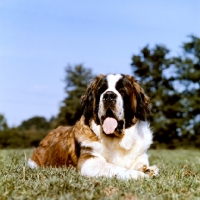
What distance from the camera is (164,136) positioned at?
42.2m

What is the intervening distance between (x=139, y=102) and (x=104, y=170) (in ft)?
4.49

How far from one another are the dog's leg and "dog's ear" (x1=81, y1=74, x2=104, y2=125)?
66 cm

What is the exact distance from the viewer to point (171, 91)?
45.1 m

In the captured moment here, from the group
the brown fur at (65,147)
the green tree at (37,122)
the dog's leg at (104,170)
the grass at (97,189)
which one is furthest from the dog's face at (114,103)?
the green tree at (37,122)

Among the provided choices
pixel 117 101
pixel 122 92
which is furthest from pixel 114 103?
pixel 122 92

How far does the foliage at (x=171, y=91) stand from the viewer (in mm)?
42156

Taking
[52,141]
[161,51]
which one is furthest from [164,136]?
[52,141]

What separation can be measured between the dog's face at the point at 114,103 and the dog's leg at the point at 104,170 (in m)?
0.44

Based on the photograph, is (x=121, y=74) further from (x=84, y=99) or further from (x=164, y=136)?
(x=164, y=136)

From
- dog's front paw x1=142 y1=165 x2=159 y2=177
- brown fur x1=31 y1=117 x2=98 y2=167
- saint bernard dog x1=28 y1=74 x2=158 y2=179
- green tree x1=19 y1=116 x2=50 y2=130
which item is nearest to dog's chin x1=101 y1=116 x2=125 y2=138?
saint bernard dog x1=28 y1=74 x2=158 y2=179

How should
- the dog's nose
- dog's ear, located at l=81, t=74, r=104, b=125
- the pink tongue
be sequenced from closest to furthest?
the dog's nose
the pink tongue
dog's ear, located at l=81, t=74, r=104, b=125

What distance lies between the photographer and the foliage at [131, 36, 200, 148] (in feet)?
138

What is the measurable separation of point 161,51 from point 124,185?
142ft

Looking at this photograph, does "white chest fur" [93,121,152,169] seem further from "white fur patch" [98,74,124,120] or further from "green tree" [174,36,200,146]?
"green tree" [174,36,200,146]
